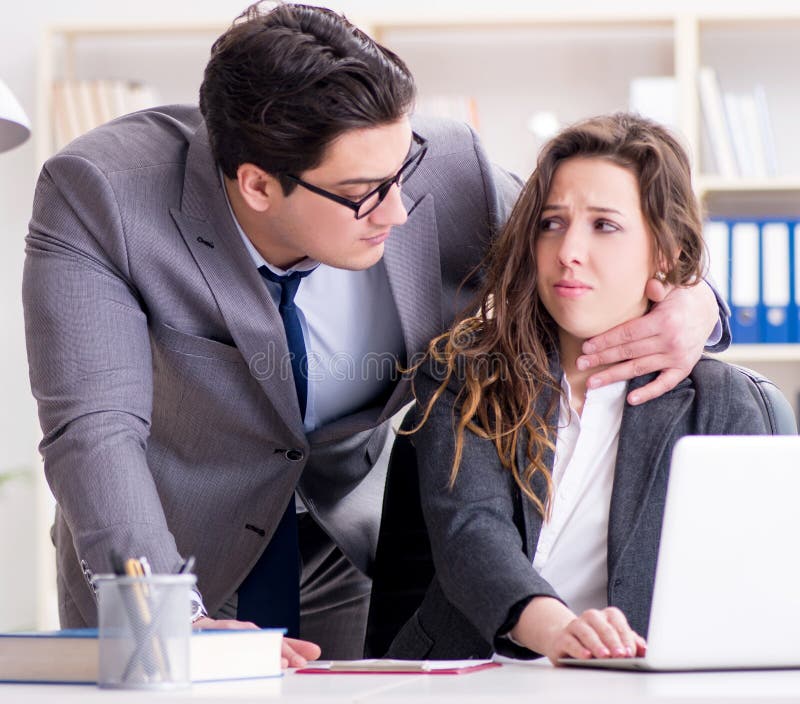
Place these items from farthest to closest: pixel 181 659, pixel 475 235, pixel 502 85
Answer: pixel 502 85 → pixel 475 235 → pixel 181 659

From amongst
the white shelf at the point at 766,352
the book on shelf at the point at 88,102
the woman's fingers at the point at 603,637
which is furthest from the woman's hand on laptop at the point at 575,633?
the book on shelf at the point at 88,102

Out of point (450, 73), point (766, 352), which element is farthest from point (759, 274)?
point (450, 73)

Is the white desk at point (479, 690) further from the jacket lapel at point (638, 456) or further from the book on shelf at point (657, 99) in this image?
the book on shelf at point (657, 99)

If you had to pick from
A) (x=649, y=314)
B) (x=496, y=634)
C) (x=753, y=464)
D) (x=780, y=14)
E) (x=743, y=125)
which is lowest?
(x=496, y=634)

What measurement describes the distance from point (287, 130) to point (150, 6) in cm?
223

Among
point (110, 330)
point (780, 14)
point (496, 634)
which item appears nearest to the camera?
point (496, 634)

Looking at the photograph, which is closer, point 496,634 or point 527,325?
point 496,634

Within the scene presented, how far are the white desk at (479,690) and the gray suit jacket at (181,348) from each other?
40 cm

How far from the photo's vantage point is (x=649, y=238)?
1.71m

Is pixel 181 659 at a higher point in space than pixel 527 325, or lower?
lower

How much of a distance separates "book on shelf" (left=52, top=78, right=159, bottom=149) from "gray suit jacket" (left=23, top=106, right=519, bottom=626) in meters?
1.66

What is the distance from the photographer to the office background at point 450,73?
129 inches

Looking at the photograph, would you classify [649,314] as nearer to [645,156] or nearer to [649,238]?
[649,238]

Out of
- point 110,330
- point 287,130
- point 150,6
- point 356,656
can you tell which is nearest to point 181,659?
point 110,330
